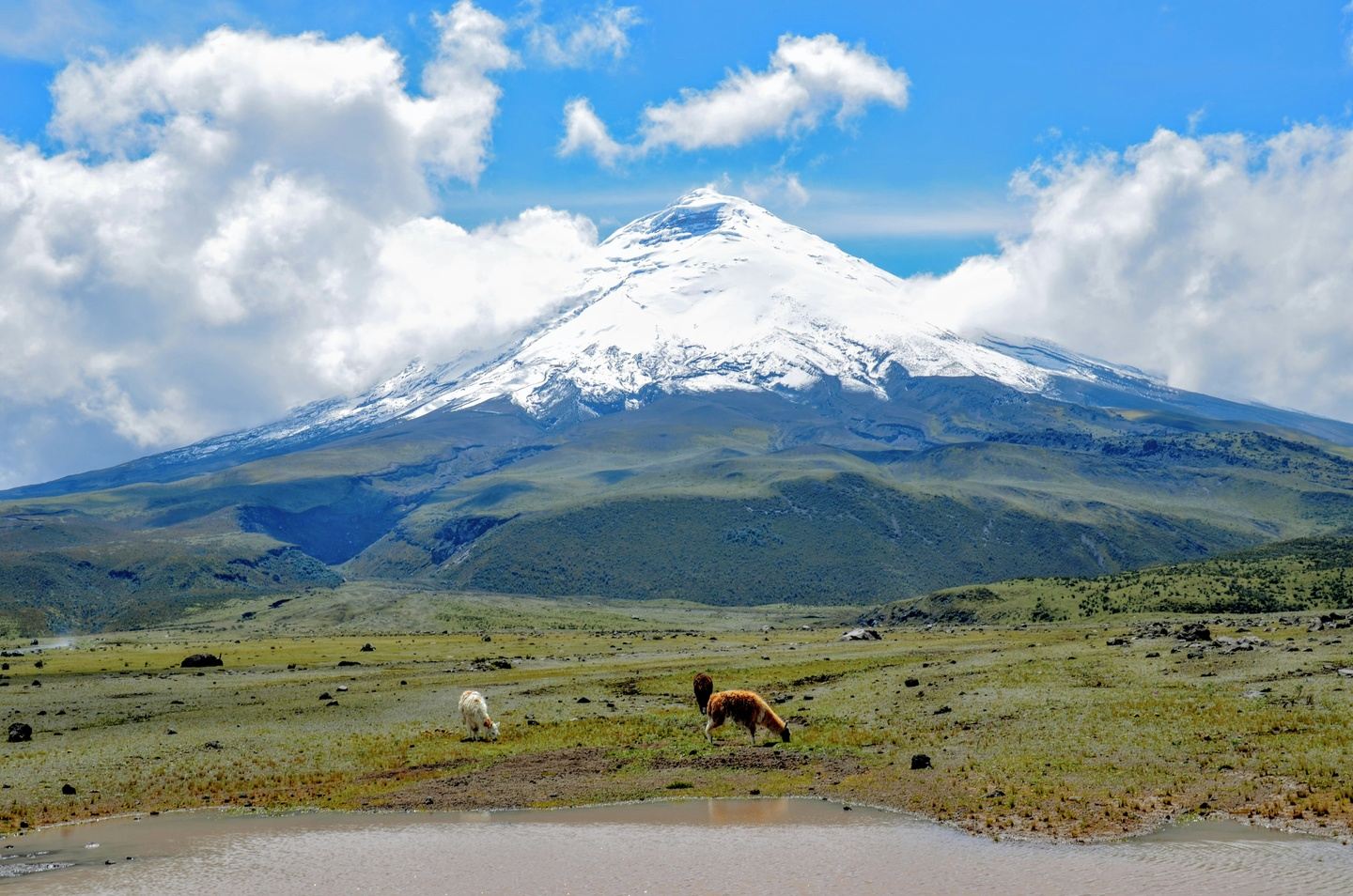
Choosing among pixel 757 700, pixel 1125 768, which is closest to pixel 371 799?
pixel 757 700

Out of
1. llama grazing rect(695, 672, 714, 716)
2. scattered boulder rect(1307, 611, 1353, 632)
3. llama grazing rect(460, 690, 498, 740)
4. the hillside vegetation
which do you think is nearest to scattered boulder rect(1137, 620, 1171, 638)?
scattered boulder rect(1307, 611, 1353, 632)

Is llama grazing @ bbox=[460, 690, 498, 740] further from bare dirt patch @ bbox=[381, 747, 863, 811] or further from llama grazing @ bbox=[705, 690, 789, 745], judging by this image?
llama grazing @ bbox=[705, 690, 789, 745]

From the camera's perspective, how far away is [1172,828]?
2741 cm

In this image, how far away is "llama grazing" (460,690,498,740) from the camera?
4600 centimetres

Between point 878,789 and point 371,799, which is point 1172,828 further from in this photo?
point 371,799

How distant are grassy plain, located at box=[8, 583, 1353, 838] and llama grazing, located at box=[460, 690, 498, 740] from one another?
Answer: 3.47 feet

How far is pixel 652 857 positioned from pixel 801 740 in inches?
614

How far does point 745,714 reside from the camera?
4225 cm

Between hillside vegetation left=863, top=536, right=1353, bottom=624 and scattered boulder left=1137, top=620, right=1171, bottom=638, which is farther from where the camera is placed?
hillside vegetation left=863, top=536, right=1353, bottom=624

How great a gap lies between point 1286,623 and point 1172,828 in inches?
2394

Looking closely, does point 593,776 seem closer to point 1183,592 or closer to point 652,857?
point 652,857

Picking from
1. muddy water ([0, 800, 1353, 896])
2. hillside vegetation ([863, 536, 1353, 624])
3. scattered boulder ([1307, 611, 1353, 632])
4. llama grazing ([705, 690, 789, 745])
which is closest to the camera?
muddy water ([0, 800, 1353, 896])

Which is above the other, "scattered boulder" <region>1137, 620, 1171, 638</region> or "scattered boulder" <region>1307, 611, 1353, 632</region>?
"scattered boulder" <region>1307, 611, 1353, 632</region>

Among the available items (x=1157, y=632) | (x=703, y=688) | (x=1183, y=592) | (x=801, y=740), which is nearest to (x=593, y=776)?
(x=801, y=740)
